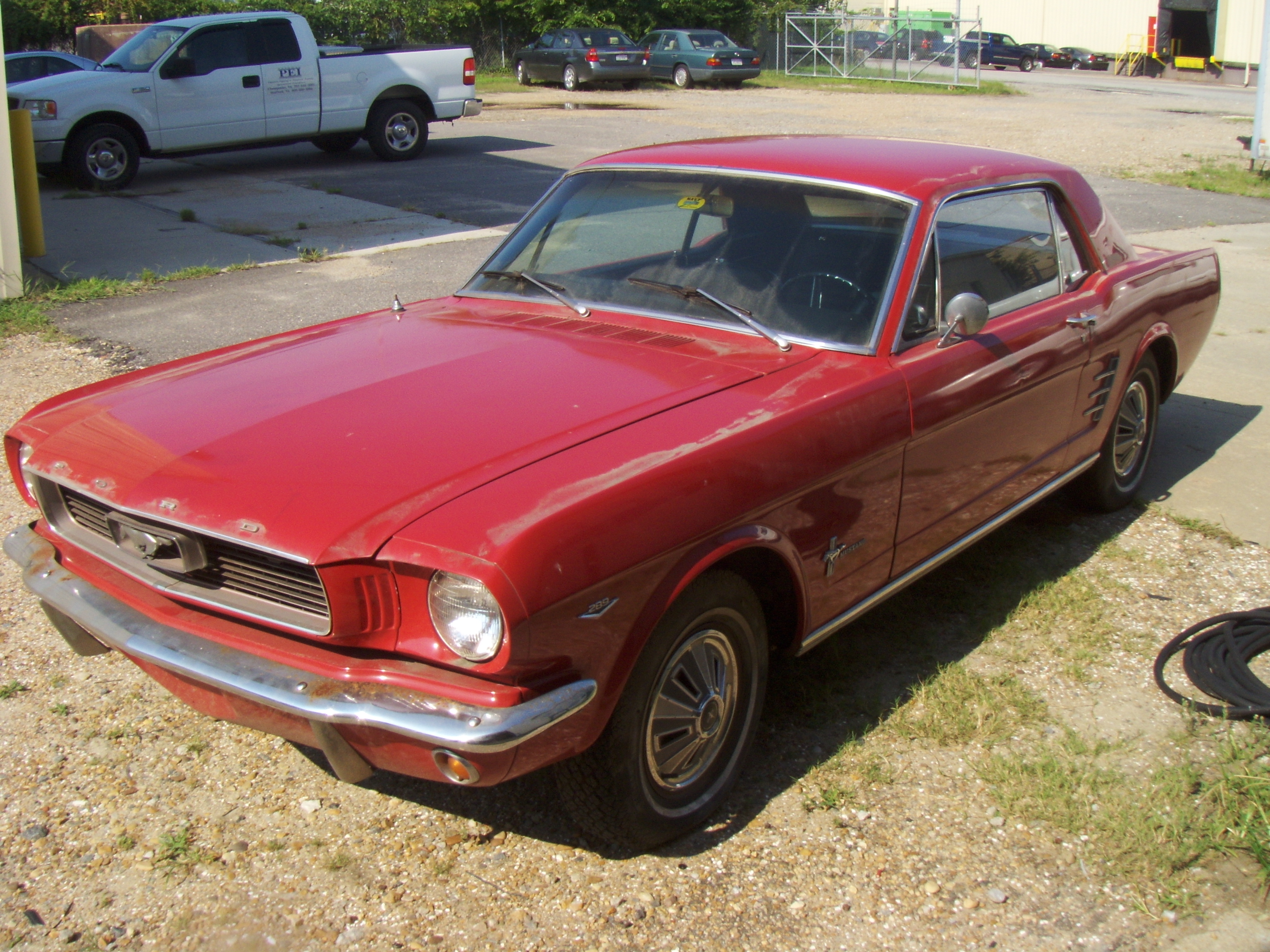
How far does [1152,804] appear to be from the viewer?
9.93 feet

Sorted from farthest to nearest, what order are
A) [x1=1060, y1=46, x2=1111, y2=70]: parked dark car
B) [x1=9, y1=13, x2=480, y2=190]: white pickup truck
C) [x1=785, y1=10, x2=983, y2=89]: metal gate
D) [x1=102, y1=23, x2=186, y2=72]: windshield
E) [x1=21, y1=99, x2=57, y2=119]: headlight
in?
1. [x1=1060, y1=46, x2=1111, y2=70]: parked dark car
2. [x1=785, y1=10, x2=983, y2=89]: metal gate
3. [x1=102, y1=23, x2=186, y2=72]: windshield
4. [x1=9, y1=13, x2=480, y2=190]: white pickup truck
5. [x1=21, y1=99, x2=57, y2=119]: headlight

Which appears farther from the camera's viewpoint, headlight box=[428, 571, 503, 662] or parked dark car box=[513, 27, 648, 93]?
parked dark car box=[513, 27, 648, 93]

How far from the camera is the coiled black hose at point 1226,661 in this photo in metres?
3.46

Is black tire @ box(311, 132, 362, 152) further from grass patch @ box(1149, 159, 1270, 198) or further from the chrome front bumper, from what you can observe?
the chrome front bumper

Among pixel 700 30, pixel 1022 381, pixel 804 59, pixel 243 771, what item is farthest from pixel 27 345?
pixel 804 59

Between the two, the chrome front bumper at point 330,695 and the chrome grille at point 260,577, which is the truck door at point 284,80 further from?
the chrome grille at point 260,577

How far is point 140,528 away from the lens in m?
2.65

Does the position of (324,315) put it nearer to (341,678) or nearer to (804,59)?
(341,678)

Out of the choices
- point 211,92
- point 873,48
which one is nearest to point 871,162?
point 211,92

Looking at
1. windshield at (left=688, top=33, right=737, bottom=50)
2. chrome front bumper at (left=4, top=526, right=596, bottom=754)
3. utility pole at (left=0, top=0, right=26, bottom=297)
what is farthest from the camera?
windshield at (left=688, top=33, right=737, bottom=50)

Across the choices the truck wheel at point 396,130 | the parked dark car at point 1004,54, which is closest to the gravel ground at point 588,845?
the truck wheel at point 396,130

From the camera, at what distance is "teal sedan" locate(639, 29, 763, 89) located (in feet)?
93.8

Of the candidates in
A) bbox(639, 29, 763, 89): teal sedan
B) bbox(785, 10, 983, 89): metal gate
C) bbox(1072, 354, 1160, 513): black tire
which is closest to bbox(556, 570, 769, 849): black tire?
bbox(1072, 354, 1160, 513): black tire

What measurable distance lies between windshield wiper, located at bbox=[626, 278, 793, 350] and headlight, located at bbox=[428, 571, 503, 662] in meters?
1.40
